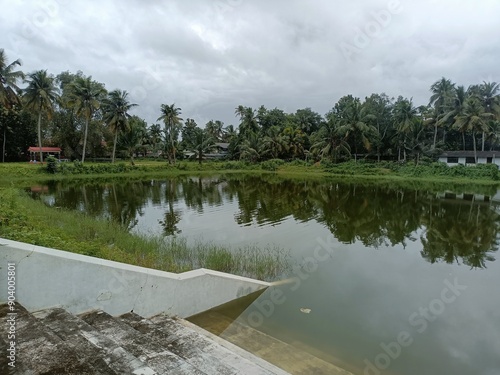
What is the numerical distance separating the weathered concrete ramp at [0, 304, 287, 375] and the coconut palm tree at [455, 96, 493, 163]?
41768 millimetres

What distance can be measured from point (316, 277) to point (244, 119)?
52654mm

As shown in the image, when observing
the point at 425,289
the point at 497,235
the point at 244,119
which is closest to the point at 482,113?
the point at 497,235

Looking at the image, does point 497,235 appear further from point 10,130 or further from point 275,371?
point 10,130

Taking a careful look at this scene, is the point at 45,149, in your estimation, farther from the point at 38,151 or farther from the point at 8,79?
A: the point at 8,79

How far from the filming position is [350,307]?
6.86 meters

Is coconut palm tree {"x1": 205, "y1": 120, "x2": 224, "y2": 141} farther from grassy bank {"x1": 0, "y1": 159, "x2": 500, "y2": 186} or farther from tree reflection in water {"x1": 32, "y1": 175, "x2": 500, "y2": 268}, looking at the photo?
tree reflection in water {"x1": 32, "y1": 175, "x2": 500, "y2": 268}

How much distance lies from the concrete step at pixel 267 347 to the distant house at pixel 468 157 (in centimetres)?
4500

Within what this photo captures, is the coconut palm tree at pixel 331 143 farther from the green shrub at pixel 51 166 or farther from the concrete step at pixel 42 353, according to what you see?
the concrete step at pixel 42 353

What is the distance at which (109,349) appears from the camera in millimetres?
3078

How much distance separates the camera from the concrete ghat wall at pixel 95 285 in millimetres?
3832

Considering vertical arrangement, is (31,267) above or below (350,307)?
above

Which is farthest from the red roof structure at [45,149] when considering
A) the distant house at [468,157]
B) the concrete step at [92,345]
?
the distant house at [468,157]

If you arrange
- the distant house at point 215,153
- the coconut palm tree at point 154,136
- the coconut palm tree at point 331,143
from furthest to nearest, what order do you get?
the coconut palm tree at point 154,136
the distant house at point 215,153
the coconut palm tree at point 331,143

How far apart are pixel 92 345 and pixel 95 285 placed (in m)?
1.39
